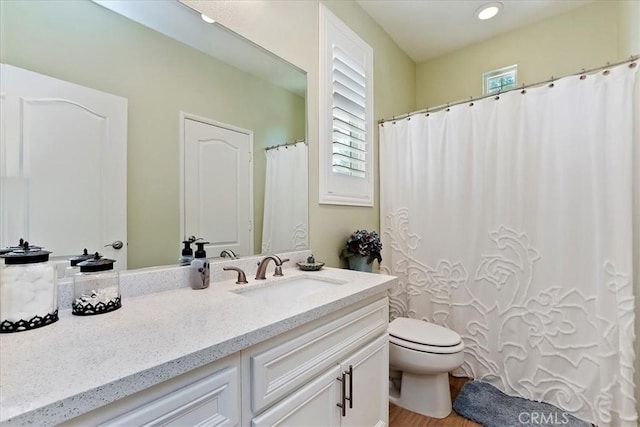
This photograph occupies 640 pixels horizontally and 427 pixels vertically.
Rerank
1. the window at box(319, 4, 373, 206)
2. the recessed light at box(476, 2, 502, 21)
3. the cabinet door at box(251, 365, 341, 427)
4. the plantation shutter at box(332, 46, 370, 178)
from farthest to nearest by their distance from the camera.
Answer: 1. the recessed light at box(476, 2, 502, 21)
2. the plantation shutter at box(332, 46, 370, 178)
3. the window at box(319, 4, 373, 206)
4. the cabinet door at box(251, 365, 341, 427)

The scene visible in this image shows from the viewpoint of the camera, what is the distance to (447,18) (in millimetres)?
2348

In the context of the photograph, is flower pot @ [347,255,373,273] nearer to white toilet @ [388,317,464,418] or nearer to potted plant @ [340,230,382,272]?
potted plant @ [340,230,382,272]

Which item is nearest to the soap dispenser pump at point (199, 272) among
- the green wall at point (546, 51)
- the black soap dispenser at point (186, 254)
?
the black soap dispenser at point (186, 254)

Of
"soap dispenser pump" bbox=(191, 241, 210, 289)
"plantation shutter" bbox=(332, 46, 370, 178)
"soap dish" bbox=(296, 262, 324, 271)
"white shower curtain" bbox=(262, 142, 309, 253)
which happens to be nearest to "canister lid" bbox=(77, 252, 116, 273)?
"soap dispenser pump" bbox=(191, 241, 210, 289)

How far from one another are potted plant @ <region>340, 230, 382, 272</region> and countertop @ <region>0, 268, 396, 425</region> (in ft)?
3.02

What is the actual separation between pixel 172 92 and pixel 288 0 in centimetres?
93

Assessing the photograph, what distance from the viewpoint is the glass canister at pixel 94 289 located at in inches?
33.0

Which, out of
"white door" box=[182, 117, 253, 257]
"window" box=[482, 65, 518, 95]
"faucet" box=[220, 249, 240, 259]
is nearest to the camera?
"white door" box=[182, 117, 253, 257]

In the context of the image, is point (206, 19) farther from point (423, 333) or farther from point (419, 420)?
point (419, 420)

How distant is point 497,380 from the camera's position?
1.91 meters

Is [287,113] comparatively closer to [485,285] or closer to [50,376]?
[50,376]

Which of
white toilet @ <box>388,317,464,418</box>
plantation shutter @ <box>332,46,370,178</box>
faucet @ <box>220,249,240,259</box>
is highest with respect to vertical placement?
plantation shutter @ <box>332,46,370,178</box>

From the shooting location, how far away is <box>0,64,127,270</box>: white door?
83cm

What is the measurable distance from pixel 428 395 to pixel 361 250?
0.91 metres
